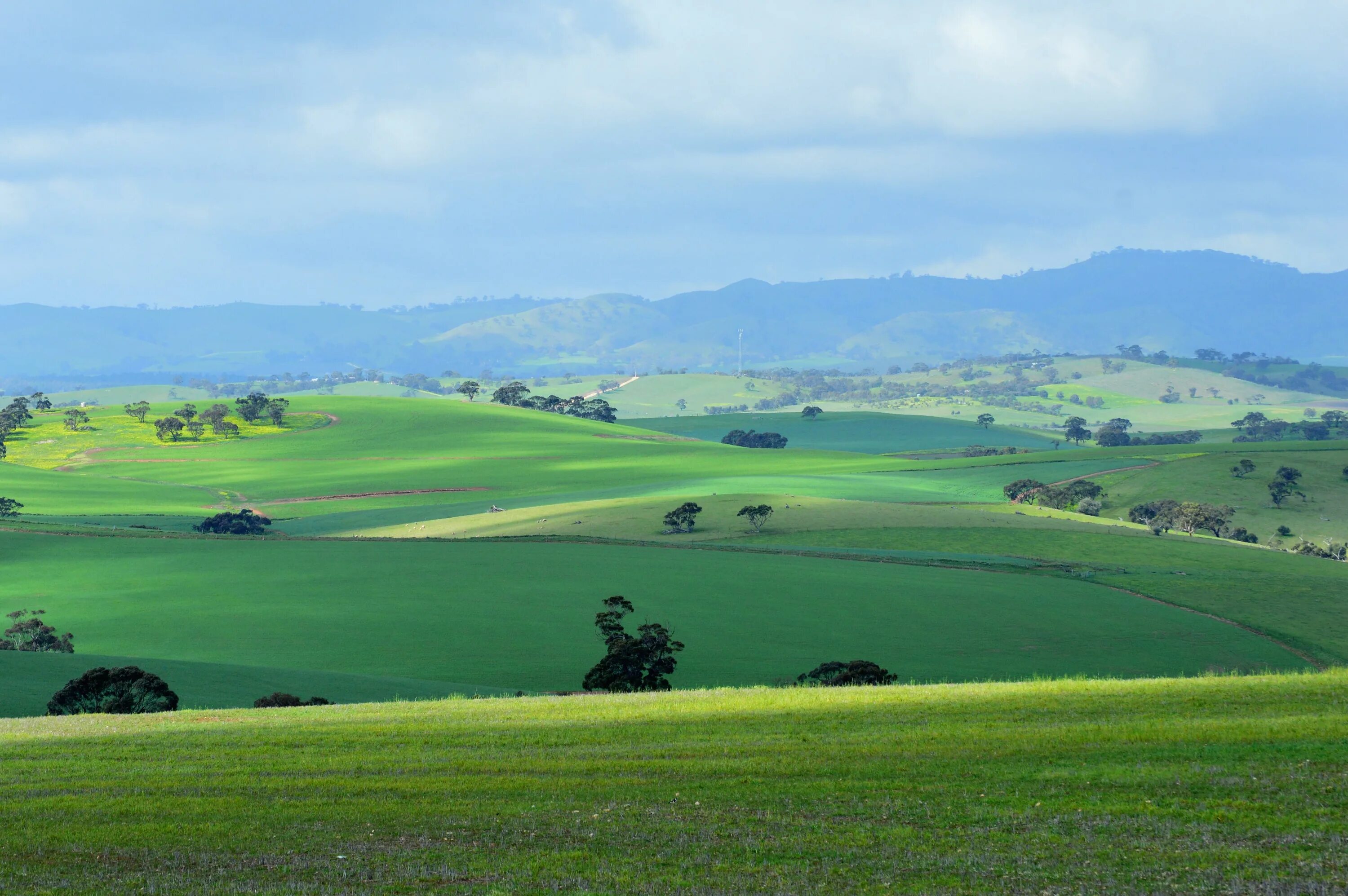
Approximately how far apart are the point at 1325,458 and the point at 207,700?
143186mm

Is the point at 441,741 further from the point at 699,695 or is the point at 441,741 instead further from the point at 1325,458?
the point at 1325,458

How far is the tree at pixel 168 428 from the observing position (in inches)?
7008

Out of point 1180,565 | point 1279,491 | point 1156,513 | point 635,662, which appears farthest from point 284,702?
point 1279,491

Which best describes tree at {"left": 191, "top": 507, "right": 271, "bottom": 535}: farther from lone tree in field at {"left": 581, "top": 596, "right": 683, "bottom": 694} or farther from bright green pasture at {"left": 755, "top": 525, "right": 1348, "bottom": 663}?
lone tree in field at {"left": 581, "top": 596, "right": 683, "bottom": 694}

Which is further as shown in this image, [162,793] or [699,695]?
[699,695]

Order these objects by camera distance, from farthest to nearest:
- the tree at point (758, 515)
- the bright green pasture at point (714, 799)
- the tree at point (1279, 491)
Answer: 1. the tree at point (1279, 491)
2. the tree at point (758, 515)
3. the bright green pasture at point (714, 799)

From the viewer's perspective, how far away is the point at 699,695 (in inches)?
1252

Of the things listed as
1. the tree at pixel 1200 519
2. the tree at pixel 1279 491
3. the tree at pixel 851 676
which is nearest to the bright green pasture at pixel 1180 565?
the tree at pixel 1200 519

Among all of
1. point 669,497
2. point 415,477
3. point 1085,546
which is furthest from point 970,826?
point 415,477

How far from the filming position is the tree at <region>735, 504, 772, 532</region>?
94250 mm

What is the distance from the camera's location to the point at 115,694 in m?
36.7

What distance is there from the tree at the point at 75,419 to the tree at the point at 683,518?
5289 inches

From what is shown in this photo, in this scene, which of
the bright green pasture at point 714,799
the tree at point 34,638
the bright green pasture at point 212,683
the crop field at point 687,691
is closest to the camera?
the bright green pasture at point 714,799

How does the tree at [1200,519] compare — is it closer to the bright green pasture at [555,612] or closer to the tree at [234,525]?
the bright green pasture at [555,612]
